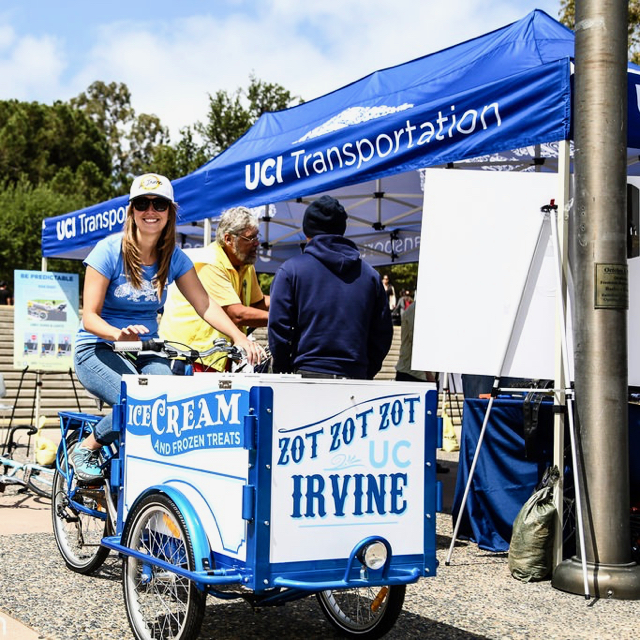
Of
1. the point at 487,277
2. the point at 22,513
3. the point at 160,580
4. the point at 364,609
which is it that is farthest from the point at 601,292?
the point at 22,513

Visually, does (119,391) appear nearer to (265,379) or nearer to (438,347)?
(265,379)

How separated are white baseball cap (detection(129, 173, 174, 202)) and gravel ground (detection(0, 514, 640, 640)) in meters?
1.86

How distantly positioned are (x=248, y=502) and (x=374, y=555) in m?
0.52

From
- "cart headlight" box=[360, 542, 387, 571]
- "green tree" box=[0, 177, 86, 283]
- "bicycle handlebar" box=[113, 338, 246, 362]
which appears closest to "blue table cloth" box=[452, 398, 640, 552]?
"bicycle handlebar" box=[113, 338, 246, 362]

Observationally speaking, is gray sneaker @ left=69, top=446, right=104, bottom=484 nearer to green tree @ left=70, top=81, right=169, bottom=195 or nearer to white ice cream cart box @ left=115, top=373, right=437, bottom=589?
white ice cream cart box @ left=115, top=373, right=437, bottom=589

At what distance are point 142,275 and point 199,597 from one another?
5.58ft

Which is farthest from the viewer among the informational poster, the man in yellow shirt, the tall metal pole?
the informational poster

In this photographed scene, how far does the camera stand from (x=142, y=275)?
14.4ft

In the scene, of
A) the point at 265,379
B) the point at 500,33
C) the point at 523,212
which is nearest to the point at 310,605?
the point at 265,379

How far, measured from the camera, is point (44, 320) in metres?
11.1

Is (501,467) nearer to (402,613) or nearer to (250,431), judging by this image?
(402,613)

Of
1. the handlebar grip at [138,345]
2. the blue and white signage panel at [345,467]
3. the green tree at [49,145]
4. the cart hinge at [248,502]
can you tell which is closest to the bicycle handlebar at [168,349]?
the handlebar grip at [138,345]

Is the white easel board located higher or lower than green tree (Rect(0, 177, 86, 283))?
lower

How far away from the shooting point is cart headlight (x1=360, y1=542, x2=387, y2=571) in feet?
10.7
